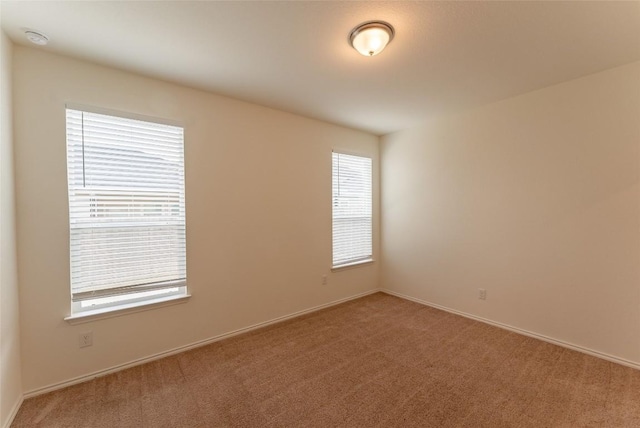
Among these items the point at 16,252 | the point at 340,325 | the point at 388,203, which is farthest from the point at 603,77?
the point at 16,252

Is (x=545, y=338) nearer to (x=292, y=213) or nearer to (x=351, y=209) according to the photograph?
(x=351, y=209)

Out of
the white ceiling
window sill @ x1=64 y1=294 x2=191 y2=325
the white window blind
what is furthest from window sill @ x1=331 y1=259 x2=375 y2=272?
the white ceiling

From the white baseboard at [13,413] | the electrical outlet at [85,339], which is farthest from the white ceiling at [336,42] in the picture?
the white baseboard at [13,413]

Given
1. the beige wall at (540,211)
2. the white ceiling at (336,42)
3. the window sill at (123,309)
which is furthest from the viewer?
the beige wall at (540,211)

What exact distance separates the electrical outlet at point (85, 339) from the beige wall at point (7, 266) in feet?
1.08

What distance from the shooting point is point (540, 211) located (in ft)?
9.07

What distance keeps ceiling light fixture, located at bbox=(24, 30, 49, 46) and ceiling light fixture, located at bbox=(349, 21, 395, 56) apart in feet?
6.85

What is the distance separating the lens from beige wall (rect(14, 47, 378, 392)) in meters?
1.97

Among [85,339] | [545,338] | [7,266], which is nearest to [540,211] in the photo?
[545,338]

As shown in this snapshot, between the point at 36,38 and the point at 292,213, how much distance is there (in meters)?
2.50

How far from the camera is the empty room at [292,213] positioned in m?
1.77

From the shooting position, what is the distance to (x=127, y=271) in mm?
2309

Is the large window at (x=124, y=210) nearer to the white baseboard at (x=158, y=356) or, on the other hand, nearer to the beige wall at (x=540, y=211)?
the white baseboard at (x=158, y=356)

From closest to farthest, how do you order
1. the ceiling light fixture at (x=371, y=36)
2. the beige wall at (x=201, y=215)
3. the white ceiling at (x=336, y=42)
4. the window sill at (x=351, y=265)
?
the white ceiling at (x=336, y=42), the ceiling light fixture at (x=371, y=36), the beige wall at (x=201, y=215), the window sill at (x=351, y=265)
